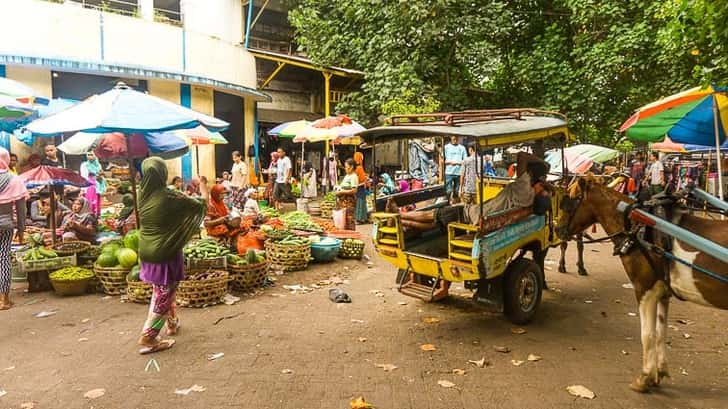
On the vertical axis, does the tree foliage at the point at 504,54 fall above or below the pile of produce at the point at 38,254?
above

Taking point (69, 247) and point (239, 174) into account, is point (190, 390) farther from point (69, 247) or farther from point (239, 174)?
point (239, 174)

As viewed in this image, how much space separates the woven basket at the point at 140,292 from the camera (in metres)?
6.56

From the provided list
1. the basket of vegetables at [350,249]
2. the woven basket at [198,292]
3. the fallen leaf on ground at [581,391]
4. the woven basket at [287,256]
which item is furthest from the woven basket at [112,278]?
the fallen leaf on ground at [581,391]

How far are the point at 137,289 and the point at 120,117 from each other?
2.26 meters

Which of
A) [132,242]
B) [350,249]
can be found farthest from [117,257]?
[350,249]

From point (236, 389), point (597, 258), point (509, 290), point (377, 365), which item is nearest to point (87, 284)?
point (236, 389)

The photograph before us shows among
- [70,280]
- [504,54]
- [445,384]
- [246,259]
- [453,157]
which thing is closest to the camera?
[445,384]

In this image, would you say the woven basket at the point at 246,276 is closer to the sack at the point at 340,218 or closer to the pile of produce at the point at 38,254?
the pile of produce at the point at 38,254

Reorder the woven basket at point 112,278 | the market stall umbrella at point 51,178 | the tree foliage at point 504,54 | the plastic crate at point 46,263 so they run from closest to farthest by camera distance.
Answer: the woven basket at point 112,278 < the plastic crate at point 46,263 < the market stall umbrella at point 51,178 < the tree foliage at point 504,54

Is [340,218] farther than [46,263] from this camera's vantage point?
Yes

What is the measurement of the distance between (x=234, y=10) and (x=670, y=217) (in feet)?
64.1

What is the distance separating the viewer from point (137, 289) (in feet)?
21.6

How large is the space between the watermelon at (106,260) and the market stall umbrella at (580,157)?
9523 millimetres

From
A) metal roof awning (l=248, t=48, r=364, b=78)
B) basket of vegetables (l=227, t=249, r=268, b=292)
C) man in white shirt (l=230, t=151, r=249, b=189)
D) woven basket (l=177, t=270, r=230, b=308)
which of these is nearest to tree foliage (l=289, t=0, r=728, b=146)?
metal roof awning (l=248, t=48, r=364, b=78)
